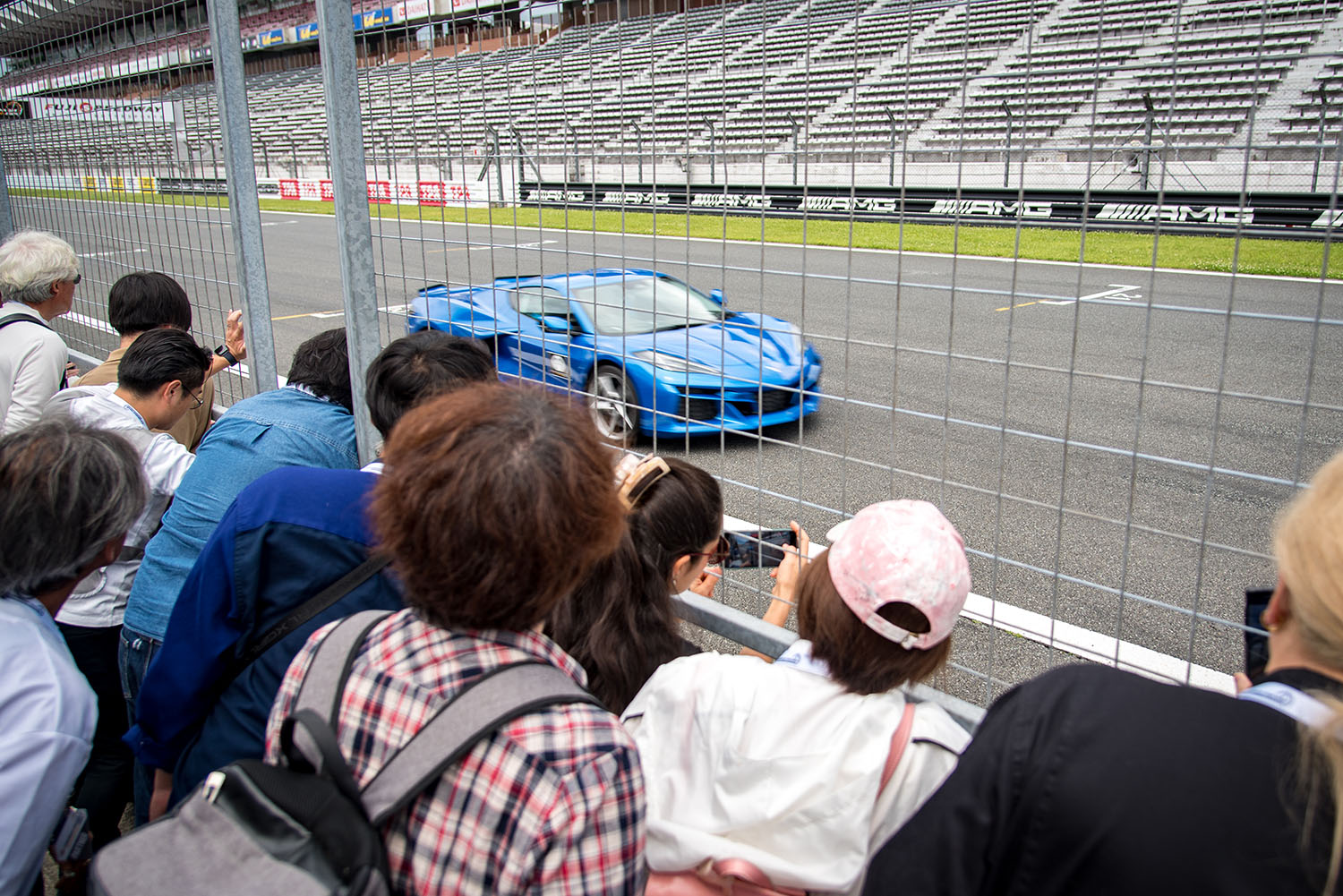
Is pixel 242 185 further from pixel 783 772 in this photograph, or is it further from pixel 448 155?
pixel 783 772

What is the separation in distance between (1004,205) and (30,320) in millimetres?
3831

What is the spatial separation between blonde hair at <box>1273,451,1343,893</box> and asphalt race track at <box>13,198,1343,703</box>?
53 cm

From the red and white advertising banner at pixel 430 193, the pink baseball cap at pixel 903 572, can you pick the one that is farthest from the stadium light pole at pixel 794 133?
the red and white advertising banner at pixel 430 193

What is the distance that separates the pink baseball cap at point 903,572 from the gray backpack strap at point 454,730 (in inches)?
20.3

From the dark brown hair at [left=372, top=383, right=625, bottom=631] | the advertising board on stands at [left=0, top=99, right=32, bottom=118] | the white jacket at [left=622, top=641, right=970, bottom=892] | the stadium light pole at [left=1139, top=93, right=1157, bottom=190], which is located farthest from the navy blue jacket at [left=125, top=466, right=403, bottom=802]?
the advertising board on stands at [left=0, top=99, right=32, bottom=118]

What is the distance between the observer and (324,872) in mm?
1043

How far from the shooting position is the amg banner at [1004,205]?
1603 mm

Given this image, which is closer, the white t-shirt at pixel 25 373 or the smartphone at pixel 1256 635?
the smartphone at pixel 1256 635

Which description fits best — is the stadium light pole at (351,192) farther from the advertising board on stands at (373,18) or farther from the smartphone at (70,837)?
the smartphone at (70,837)

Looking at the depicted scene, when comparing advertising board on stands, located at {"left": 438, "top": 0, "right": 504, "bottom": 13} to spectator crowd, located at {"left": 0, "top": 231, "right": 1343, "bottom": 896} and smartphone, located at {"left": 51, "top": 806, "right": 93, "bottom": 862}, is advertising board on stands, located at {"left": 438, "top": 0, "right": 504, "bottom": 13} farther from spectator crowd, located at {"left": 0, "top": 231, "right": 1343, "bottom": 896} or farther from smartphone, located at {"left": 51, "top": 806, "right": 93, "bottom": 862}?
smartphone, located at {"left": 51, "top": 806, "right": 93, "bottom": 862}

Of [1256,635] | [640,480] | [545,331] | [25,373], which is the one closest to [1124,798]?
[1256,635]

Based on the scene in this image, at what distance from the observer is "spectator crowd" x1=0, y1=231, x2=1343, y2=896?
0.84m

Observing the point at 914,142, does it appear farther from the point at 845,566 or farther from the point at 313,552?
the point at 313,552

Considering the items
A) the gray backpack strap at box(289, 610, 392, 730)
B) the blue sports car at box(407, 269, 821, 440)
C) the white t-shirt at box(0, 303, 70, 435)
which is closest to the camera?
the gray backpack strap at box(289, 610, 392, 730)
